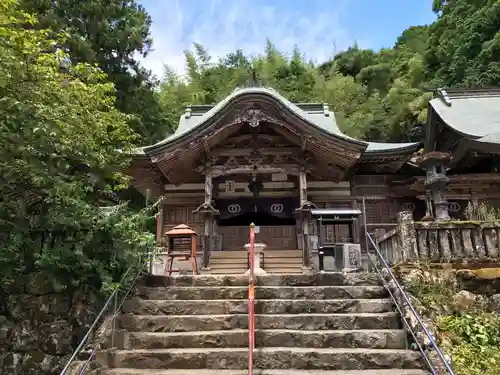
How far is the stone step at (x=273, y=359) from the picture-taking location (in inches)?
201

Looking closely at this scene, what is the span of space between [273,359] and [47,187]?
400cm

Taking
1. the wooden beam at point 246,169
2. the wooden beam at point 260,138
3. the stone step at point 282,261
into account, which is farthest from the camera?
the wooden beam at point 260,138

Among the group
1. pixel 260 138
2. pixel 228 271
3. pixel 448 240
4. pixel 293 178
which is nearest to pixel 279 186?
pixel 293 178

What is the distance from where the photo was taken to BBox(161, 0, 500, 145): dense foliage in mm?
21844

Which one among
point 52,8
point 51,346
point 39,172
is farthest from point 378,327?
point 52,8

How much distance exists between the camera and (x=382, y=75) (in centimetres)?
3016

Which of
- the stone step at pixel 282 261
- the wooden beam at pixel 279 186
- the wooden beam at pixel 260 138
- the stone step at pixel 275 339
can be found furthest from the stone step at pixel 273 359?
the wooden beam at pixel 279 186

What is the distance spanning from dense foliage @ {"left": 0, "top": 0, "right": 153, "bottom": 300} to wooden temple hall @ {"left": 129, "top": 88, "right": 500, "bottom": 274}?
3905mm

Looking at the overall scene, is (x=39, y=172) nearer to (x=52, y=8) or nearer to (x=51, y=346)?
(x=51, y=346)

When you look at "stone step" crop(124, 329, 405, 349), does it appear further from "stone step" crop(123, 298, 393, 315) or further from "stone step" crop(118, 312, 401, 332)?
"stone step" crop(123, 298, 393, 315)

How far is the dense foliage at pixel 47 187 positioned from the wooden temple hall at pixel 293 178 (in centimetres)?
391

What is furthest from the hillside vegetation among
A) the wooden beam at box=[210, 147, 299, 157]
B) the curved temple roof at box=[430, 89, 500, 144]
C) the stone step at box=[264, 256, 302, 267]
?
the curved temple roof at box=[430, 89, 500, 144]

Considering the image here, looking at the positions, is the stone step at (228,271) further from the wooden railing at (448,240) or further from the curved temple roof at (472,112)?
the curved temple roof at (472,112)

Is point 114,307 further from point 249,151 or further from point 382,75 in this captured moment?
point 382,75
